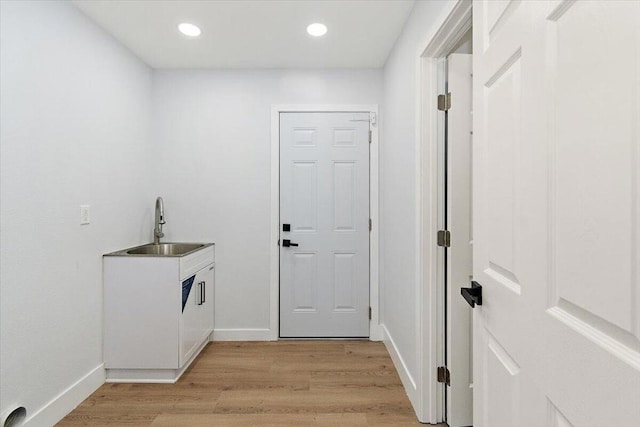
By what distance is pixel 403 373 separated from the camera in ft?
8.12

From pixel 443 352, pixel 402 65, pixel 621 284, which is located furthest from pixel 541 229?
pixel 402 65

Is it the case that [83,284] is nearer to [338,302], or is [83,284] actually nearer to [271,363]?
[271,363]

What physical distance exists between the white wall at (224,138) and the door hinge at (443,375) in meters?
1.73

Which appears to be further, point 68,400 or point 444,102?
point 68,400

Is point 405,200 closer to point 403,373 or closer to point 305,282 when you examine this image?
point 403,373

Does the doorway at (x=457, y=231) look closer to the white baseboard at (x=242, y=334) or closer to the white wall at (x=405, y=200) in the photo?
the white wall at (x=405, y=200)

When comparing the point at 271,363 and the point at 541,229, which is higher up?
the point at 541,229

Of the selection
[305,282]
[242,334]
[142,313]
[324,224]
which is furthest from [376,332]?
[142,313]

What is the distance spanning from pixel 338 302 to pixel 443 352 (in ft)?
4.50

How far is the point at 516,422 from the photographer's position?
915 millimetres

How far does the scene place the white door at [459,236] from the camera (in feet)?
6.39

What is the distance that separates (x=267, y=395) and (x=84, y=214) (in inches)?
67.1

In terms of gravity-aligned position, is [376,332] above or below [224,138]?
below

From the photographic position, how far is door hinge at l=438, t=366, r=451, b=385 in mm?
2037
